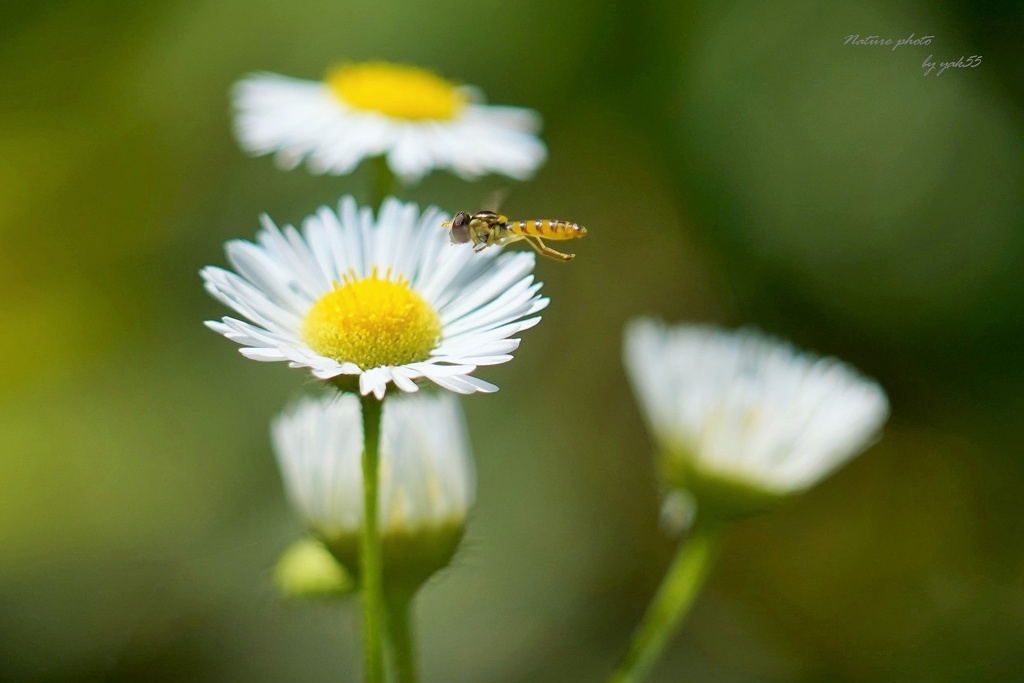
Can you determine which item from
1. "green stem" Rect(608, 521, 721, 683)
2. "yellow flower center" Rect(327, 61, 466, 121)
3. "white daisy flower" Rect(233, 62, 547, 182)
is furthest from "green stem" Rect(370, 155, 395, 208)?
"green stem" Rect(608, 521, 721, 683)

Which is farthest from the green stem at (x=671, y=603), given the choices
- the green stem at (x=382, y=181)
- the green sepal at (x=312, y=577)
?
the green stem at (x=382, y=181)

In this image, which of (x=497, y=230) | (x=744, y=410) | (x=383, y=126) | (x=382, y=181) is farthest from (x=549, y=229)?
(x=383, y=126)

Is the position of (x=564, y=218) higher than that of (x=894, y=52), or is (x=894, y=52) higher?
(x=894, y=52)

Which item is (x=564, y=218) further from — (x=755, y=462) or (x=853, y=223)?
(x=755, y=462)

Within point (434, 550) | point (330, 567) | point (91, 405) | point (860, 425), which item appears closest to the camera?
point (434, 550)

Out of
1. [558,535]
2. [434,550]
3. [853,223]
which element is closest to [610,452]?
[558,535]

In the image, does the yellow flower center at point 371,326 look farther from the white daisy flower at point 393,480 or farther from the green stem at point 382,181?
the green stem at point 382,181
